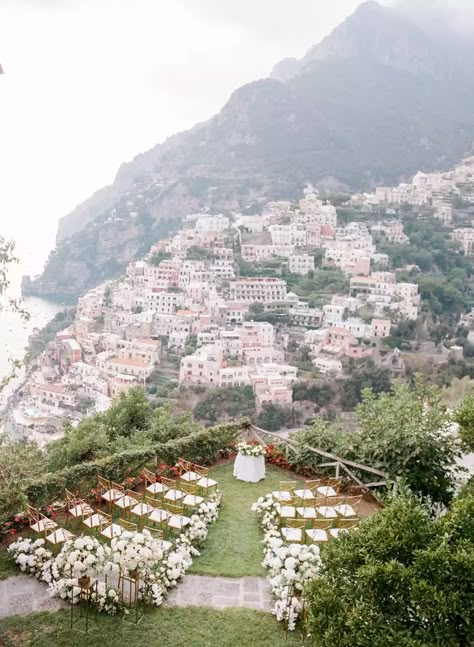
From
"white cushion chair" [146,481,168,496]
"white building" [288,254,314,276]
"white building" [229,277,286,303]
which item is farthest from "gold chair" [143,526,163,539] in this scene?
"white building" [288,254,314,276]

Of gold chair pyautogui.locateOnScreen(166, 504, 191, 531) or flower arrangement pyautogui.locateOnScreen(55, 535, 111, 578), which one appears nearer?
flower arrangement pyautogui.locateOnScreen(55, 535, 111, 578)

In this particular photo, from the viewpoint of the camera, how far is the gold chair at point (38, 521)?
15.1 feet

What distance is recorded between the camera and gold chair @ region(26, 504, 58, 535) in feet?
15.1

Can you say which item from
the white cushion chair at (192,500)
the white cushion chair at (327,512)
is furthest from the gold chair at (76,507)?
the white cushion chair at (327,512)

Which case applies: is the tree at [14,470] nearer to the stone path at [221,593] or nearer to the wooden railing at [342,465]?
the stone path at [221,593]

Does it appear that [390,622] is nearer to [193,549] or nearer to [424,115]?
[193,549]

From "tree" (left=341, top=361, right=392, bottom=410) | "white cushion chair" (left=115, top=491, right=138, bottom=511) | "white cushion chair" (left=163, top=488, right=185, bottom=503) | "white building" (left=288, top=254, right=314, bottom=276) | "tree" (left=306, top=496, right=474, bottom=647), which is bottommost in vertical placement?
"tree" (left=341, top=361, right=392, bottom=410)

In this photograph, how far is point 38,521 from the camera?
4.69 meters

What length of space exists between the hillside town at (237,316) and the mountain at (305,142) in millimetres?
16828

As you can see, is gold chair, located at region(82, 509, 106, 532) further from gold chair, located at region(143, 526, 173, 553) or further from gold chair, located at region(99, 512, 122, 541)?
gold chair, located at region(143, 526, 173, 553)

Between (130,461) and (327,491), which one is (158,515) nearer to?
(130,461)

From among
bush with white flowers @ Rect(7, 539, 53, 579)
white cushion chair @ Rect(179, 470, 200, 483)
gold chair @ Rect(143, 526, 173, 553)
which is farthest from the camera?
white cushion chair @ Rect(179, 470, 200, 483)

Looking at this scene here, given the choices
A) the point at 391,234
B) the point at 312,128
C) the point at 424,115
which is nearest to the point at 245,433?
the point at 391,234

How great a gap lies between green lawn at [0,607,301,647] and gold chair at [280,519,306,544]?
0.81 m
